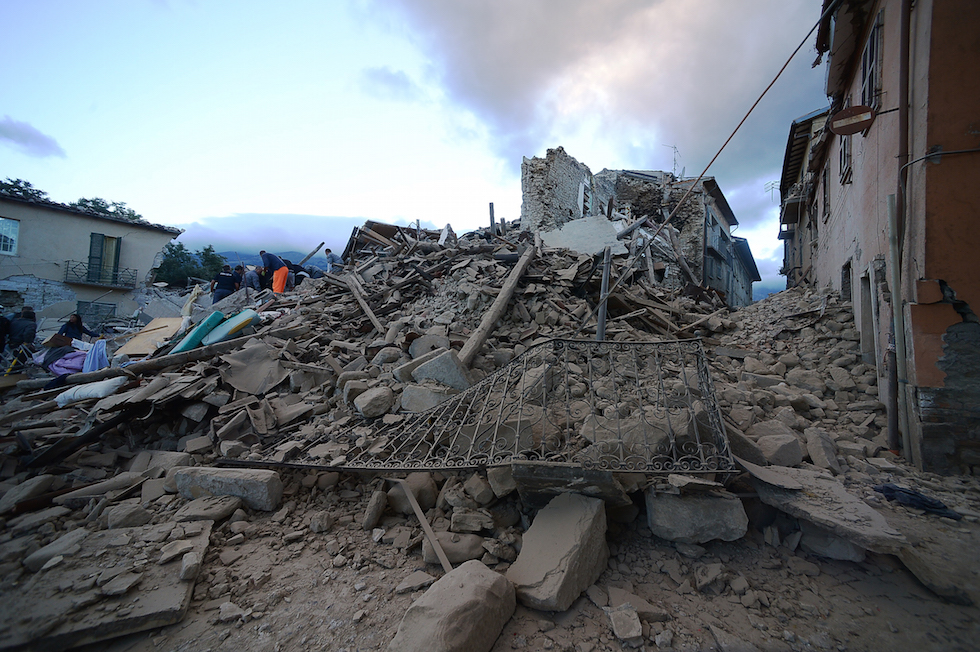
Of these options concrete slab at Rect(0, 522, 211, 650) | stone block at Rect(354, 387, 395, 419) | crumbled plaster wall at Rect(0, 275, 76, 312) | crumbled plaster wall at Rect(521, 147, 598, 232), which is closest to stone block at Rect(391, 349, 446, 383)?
stone block at Rect(354, 387, 395, 419)

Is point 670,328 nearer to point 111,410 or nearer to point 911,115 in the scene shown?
point 911,115

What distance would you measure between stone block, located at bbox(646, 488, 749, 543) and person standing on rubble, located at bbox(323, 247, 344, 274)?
1123 cm

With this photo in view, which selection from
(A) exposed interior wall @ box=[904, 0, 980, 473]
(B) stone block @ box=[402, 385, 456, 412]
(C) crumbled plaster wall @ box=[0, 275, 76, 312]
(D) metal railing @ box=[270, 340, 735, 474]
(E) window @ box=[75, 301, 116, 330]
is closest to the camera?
(D) metal railing @ box=[270, 340, 735, 474]

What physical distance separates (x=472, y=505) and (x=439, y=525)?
11.9 inches

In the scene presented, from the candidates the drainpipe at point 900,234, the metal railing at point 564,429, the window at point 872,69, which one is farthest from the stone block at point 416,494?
the window at point 872,69

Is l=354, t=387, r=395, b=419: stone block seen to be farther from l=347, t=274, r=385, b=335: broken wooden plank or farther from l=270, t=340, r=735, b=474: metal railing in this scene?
l=347, t=274, r=385, b=335: broken wooden plank

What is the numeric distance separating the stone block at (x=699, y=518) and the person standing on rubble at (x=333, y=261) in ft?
36.8

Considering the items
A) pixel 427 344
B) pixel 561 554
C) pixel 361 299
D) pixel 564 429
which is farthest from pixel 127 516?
pixel 361 299

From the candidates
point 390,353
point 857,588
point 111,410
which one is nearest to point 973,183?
point 857,588

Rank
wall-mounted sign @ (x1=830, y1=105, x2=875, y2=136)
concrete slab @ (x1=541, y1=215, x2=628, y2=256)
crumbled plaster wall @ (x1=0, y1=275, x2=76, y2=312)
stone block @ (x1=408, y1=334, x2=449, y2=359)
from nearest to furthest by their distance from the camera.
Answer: wall-mounted sign @ (x1=830, y1=105, x2=875, y2=136) → stone block @ (x1=408, y1=334, x2=449, y2=359) → concrete slab @ (x1=541, y1=215, x2=628, y2=256) → crumbled plaster wall @ (x1=0, y1=275, x2=76, y2=312)

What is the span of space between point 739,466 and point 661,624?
139cm

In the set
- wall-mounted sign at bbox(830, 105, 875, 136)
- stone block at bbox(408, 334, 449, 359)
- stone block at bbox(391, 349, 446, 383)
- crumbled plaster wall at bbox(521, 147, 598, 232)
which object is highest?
crumbled plaster wall at bbox(521, 147, 598, 232)

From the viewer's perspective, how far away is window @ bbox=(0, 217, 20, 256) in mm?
15570

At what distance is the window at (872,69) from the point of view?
4336 mm
